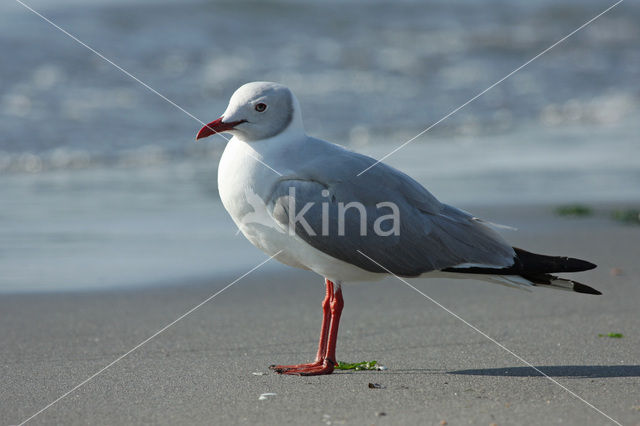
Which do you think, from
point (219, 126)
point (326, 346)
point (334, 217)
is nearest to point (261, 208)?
point (334, 217)

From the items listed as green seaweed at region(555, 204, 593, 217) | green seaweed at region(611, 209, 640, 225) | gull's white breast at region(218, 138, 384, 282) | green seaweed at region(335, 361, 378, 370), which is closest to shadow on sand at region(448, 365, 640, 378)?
green seaweed at region(335, 361, 378, 370)

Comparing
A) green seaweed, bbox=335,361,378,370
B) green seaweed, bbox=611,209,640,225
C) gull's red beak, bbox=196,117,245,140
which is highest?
gull's red beak, bbox=196,117,245,140

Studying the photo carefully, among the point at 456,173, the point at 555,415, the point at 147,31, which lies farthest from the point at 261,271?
the point at 147,31

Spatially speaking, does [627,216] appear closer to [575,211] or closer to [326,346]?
[575,211]

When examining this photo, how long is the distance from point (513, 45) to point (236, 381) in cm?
1720

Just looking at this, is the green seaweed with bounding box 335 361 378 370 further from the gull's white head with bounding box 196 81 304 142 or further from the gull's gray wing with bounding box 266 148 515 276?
the gull's white head with bounding box 196 81 304 142

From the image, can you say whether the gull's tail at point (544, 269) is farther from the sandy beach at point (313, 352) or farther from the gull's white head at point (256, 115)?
the gull's white head at point (256, 115)

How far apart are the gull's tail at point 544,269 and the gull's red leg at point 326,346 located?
69 centimetres

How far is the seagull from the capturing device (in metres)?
→ 4.11

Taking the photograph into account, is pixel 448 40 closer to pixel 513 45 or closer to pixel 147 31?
pixel 513 45

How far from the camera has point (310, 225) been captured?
13.3 feet

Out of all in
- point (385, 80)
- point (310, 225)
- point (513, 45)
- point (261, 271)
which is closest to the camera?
point (310, 225)

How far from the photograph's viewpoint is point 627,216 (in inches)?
304

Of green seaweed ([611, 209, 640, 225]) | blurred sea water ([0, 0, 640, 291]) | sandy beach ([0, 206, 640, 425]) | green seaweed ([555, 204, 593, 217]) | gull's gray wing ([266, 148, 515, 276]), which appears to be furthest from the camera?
green seaweed ([555, 204, 593, 217])
